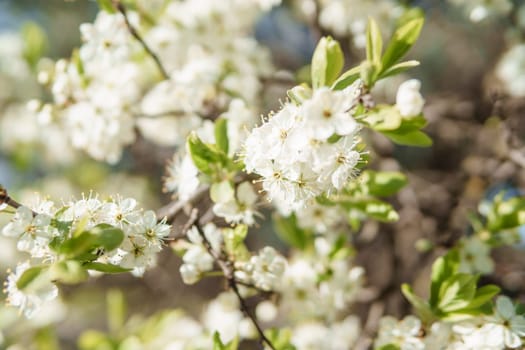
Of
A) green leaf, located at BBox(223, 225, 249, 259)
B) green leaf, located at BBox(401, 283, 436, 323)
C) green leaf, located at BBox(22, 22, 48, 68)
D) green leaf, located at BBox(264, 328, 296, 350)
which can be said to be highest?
green leaf, located at BBox(22, 22, 48, 68)

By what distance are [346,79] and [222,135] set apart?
385 mm

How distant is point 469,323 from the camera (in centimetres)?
140

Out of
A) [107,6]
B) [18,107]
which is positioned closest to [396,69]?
[107,6]

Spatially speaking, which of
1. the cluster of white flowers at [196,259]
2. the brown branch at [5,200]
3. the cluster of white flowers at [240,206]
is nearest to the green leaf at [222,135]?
the cluster of white flowers at [240,206]

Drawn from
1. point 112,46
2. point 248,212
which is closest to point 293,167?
point 248,212

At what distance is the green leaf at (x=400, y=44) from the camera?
1276 millimetres

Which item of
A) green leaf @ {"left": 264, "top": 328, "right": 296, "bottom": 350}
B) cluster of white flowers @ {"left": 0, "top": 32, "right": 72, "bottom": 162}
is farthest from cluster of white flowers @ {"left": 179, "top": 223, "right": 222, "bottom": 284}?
cluster of white flowers @ {"left": 0, "top": 32, "right": 72, "bottom": 162}

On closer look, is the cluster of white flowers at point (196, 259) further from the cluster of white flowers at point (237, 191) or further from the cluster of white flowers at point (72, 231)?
the cluster of white flowers at point (72, 231)

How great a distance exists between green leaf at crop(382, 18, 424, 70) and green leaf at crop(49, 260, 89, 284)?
0.80 metres

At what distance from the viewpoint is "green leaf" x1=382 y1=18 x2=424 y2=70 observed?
4.19 ft

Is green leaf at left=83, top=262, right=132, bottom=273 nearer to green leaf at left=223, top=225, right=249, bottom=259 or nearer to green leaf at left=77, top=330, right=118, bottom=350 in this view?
green leaf at left=223, top=225, right=249, bottom=259

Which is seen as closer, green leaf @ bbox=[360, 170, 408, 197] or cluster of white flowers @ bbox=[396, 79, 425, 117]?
cluster of white flowers @ bbox=[396, 79, 425, 117]

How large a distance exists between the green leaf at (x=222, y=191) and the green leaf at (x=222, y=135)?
93 mm

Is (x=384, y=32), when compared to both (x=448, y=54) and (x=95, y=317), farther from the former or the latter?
(x=95, y=317)
